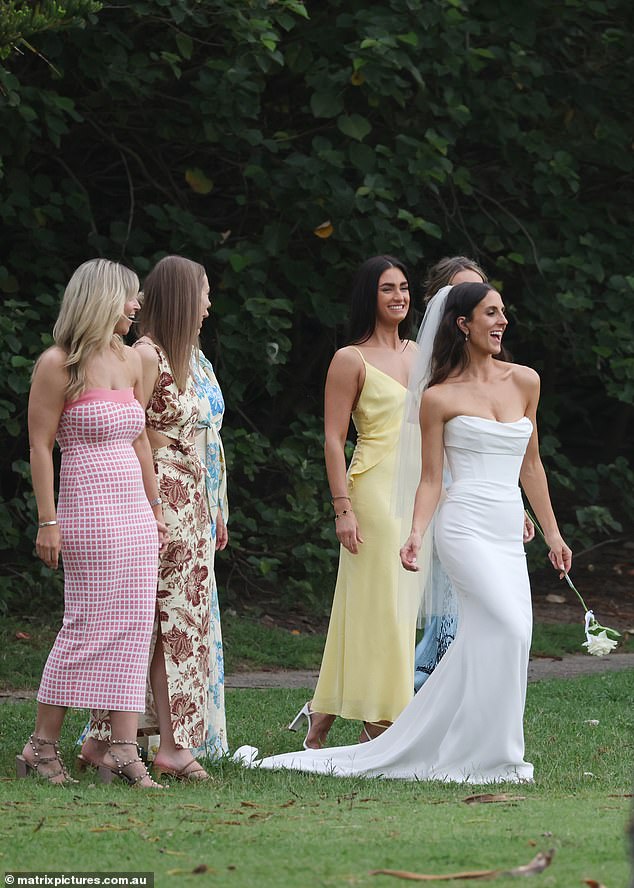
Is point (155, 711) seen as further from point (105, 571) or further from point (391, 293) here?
point (391, 293)

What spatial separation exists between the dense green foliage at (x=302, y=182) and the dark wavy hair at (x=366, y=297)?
10.8 feet

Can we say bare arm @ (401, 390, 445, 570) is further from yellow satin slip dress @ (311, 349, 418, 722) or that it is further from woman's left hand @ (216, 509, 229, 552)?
woman's left hand @ (216, 509, 229, 552)

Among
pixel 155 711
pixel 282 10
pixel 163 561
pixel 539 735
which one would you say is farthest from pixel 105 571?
pixel 282 10

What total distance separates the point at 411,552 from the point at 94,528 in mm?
1411

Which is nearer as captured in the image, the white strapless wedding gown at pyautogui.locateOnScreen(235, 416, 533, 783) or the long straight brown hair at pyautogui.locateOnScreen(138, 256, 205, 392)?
the white strapless wedding gown at pyautogui.locateOnScreen(235, 416, 533, 783)

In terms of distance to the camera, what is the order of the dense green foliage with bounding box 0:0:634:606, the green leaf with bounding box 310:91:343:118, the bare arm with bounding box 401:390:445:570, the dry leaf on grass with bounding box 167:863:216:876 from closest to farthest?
1. the dry leaf on grass with bounding box 167:863:216:876
2. the bare arm with bounding box 401:390:445:570
3. the dense green foliage with bounding box 0:0:634:606
4. the green leaf with bounding box 310:91:343:118

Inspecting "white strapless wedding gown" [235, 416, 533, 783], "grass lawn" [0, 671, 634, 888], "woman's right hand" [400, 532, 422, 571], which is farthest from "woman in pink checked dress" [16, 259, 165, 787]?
"woman's right hand" [400, 532, 422, 571]

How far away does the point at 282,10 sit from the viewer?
10258mm

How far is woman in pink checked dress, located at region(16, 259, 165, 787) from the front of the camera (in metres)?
5.84

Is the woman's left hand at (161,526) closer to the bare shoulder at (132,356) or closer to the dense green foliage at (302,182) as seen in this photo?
the bare shoulder at (132,356)

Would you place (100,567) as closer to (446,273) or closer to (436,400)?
(436,400)

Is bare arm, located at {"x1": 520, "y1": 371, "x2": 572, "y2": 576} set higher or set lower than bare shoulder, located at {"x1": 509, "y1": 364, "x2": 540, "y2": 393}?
lower

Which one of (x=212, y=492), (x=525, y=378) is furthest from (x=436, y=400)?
(x=212, y=492)

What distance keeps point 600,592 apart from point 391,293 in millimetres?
6844
